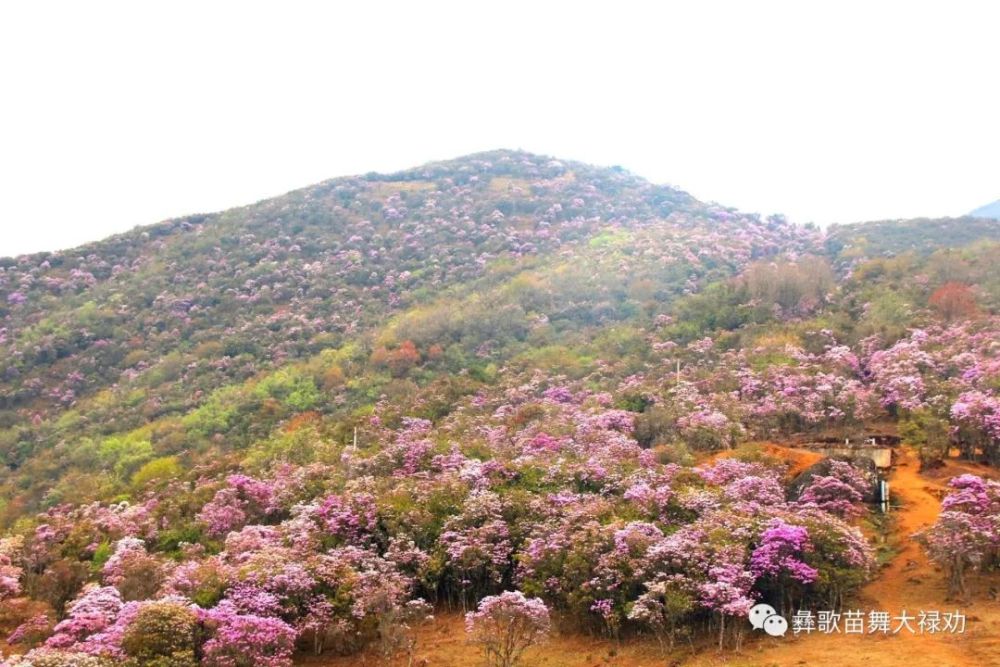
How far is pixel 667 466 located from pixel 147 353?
40026 millimetres

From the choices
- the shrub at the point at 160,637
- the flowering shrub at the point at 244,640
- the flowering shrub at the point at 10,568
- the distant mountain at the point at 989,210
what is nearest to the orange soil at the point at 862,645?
the flowering shrub at the point at 244,640

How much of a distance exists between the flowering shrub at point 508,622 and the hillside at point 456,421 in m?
0.18

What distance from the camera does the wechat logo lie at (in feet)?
43.5

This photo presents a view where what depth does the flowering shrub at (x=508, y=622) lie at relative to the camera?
40.2 feet

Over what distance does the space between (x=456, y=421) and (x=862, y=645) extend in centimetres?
1706

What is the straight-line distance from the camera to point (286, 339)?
48.8 metres

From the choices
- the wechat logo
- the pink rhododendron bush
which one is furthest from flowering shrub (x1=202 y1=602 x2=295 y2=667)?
the wechat logo

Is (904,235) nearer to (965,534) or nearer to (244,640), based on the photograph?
(965,534)

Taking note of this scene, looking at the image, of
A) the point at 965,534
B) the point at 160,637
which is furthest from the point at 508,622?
the point at 965,534

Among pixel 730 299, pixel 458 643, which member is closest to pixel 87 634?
pixel 458 643

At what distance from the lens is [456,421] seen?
27.6 meters

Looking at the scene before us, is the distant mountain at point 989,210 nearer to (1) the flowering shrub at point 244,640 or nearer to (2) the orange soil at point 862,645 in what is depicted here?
(2) the orange soil at point 862,645

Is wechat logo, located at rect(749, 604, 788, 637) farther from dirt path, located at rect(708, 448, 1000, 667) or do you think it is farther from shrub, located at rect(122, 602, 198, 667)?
shrub, located at rect(122, 602, 198, 667)

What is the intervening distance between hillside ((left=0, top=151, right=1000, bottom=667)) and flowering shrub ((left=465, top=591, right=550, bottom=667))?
0.18 metres
